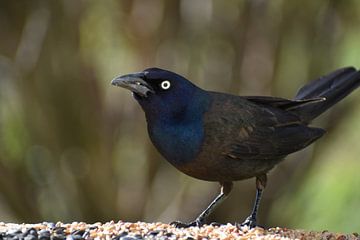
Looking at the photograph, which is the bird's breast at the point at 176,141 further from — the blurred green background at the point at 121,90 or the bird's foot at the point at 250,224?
the blurred green background at the point at 121,90

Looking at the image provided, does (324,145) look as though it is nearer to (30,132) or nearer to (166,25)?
(166,25)

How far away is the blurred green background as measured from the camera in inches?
397

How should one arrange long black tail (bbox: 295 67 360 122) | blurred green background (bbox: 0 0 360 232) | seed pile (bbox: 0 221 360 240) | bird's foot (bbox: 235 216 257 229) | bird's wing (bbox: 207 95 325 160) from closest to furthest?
seed pile (bbox: 0 221 360 240)
bird's foot (bbox: 235 216 257 229)
bird's wing (bbox: 207 95 325 160)
long black tail (bbox: 295 67 360 122)
blurred green background (bbox: 0 0 360 232)

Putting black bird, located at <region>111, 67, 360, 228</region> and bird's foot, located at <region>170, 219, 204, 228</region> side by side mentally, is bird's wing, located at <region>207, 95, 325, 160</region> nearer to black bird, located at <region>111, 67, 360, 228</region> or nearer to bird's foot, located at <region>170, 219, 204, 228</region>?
black bird, located at <region>111, 67, 360, 228</region>

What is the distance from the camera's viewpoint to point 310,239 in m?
5.79

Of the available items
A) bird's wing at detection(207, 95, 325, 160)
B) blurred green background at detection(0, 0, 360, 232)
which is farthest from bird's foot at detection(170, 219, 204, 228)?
blurred green background at detection(0, 0, 360, 232)

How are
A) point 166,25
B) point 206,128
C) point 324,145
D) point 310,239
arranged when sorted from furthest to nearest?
point 324,145, point 166,25, point 206,128, point 310,239

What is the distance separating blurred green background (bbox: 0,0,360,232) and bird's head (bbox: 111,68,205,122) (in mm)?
3312

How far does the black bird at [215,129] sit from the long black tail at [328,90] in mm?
211

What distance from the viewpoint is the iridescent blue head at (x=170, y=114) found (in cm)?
651

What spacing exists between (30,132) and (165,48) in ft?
5.36

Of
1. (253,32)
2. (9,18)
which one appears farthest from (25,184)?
(253,32)

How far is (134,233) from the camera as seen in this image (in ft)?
18.0

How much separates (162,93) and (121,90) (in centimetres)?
362
